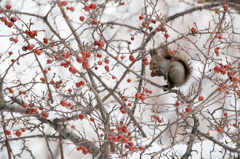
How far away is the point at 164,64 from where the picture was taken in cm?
233

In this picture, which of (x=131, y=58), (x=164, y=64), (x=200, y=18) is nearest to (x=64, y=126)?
(x=131, y=58)

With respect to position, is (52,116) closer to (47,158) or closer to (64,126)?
(64,126)

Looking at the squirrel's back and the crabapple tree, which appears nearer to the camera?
the crabapple tree

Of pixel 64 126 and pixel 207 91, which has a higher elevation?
pixel 207 91

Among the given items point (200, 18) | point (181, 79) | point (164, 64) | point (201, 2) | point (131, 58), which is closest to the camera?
point (131, 58)

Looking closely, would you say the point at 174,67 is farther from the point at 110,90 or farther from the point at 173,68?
the point at 110,90

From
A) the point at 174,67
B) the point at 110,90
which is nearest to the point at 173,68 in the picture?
the point at 174,67

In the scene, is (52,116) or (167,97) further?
(167,97)

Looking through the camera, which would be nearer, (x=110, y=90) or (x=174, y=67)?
(x=174, y=67)

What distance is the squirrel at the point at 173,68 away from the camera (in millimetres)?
2139

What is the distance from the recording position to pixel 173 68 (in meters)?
2.13

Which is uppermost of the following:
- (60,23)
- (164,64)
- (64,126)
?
(60,23)

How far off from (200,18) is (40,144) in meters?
4.76

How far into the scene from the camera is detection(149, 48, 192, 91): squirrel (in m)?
2.14
